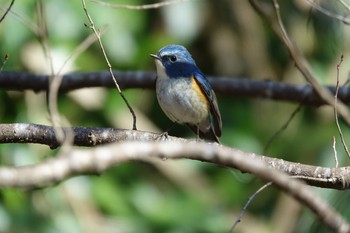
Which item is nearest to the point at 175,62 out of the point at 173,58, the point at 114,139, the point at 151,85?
the point at 173,58

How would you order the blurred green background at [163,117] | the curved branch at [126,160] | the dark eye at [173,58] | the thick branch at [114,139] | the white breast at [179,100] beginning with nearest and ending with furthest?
the curved branch at [126,160] → the thick branch at [114,139] → the white breast at [179,100] → the dark eye at [173,58] → the blurred green background at [163,117]

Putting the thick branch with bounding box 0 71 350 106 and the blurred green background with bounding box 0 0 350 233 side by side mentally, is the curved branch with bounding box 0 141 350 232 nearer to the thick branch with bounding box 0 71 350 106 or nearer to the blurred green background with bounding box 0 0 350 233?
the blurred green background with bounding box 0 0 350 233

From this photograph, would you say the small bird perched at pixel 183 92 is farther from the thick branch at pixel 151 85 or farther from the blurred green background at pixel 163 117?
Answer: the blurred green background at pixel 163 117

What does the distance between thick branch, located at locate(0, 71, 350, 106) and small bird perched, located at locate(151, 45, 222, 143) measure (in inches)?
9.7

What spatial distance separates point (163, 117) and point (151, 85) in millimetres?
2016

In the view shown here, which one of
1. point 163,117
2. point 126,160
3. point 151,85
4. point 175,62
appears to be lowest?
point 163,117

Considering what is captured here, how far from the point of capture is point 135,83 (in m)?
5.75

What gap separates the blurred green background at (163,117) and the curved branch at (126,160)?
2453mm

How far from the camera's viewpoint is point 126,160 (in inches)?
94.7

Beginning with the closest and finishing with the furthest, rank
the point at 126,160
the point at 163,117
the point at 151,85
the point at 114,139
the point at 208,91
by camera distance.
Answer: the point at 126,160
the point at 114,139
the point at 208,91
the point at 151,85
the point at 163,117

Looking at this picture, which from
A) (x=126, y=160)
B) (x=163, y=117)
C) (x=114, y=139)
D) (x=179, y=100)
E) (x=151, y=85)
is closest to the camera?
(x=126, y=160)

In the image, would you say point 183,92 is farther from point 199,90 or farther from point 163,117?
point 163,117

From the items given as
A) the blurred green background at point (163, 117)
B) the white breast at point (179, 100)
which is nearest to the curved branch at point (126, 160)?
the blurred green background at point (163, 117)

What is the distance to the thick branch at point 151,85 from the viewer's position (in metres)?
5.45
